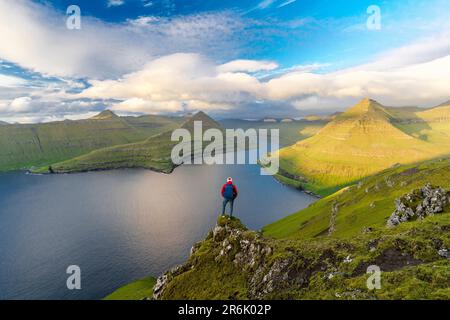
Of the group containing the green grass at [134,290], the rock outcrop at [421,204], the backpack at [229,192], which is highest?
the backpack at [229,192]

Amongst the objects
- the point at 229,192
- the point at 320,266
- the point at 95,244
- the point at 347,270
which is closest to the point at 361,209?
the point at 229,192

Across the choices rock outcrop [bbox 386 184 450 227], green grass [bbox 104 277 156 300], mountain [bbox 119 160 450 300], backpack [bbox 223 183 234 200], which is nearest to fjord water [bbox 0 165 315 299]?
green grass [bbox 104 277 156 300]

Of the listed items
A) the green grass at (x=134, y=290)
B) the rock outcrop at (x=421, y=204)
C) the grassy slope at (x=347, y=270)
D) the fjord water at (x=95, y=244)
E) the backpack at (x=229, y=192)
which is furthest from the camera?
the fjord water at (x=95, y=244)

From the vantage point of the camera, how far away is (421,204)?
57.1m

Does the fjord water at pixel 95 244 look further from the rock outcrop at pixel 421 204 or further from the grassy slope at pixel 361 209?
the rock outcrop at pixel 421 204

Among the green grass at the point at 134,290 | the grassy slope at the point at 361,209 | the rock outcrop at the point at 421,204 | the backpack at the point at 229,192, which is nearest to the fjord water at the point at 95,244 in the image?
the green grass at the point at 134,290

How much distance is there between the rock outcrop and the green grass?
78307mm

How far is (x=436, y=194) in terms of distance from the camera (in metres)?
54.0

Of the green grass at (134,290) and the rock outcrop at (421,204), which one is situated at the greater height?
the rock outcrop at (421,204)

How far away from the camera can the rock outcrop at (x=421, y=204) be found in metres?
52.4

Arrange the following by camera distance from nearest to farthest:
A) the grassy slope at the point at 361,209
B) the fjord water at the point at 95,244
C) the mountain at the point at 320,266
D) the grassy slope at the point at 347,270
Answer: the grassy slope at the point at 347,270
the mountain at the point at 320,266
the grassy slope at the point at 361,209
the fjord water at the point at 95,244

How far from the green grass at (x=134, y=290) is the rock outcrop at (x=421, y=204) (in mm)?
78307

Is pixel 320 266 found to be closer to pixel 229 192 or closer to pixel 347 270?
pixel 347 270
